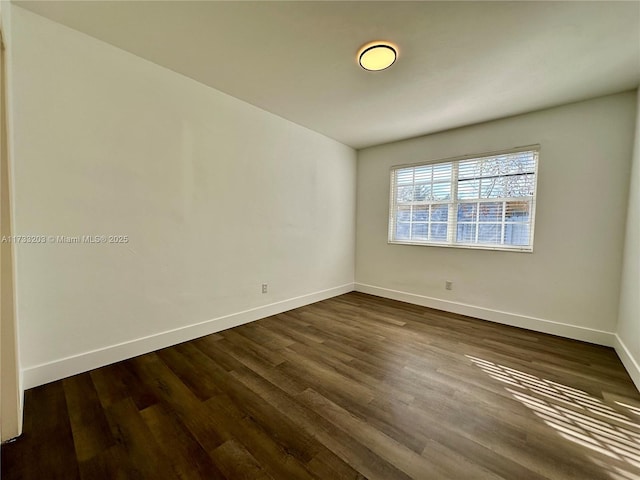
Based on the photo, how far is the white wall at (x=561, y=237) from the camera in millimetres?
2555

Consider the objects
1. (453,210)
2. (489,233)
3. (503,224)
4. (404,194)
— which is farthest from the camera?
(404,194)

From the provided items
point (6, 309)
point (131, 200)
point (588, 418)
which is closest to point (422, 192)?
point (588, 418)

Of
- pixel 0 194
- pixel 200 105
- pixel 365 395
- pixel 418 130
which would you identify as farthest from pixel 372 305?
pixel 0 194

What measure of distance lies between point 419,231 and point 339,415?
302cm

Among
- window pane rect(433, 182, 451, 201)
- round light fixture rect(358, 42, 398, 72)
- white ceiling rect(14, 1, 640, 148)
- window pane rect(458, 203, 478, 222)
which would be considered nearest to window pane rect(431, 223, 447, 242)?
window pane rect(458, 203, 478, 222)

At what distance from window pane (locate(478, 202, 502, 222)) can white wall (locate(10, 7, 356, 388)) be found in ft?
8.39

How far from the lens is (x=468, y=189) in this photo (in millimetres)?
3438

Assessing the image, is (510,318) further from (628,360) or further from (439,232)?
(439,232)

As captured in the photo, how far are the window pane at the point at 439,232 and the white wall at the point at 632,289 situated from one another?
66.4 inches

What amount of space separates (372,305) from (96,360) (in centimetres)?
312

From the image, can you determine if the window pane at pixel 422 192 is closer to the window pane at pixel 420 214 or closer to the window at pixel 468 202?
the window at pixel 468 202

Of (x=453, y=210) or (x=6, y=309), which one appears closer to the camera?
(x=6, y=309)

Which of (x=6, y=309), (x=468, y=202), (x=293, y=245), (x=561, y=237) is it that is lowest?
(x=6, y=309)

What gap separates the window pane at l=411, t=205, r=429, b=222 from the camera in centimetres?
387
